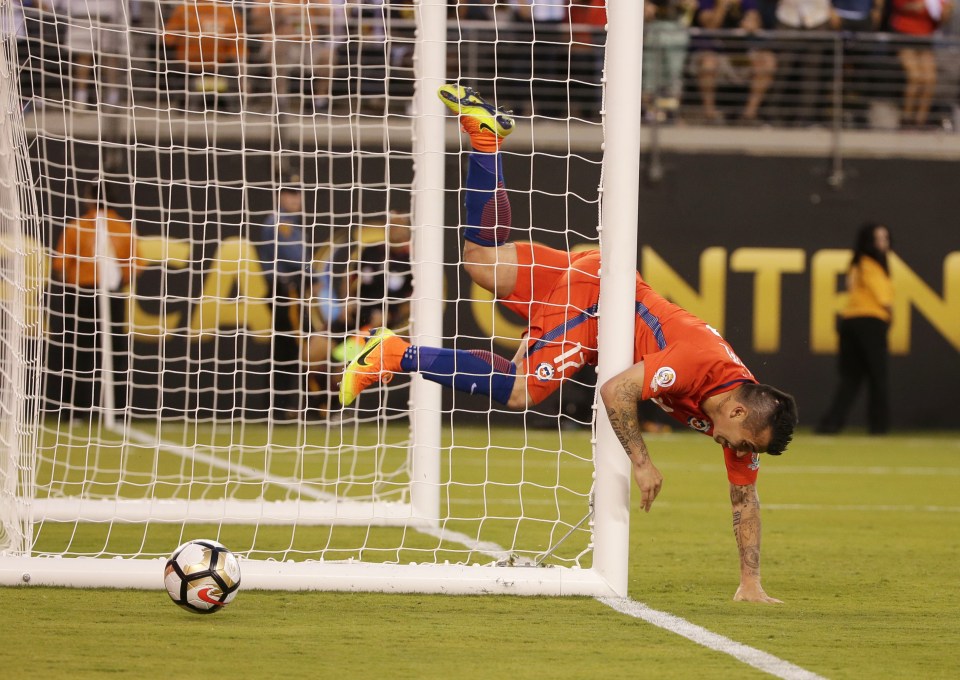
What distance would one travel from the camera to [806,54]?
50.0ft

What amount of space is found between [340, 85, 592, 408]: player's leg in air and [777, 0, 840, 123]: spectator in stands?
9485 mm

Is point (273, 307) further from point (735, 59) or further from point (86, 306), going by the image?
point (735, 59)

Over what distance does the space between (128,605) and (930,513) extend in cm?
565

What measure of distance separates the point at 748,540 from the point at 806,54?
35.2ft

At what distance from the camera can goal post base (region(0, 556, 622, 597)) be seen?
543 centimetres

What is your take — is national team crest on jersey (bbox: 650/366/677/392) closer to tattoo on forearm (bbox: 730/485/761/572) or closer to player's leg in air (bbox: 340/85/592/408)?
tattoo on forearm (bbox: 730/485/761/572)

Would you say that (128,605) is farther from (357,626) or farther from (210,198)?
(210,198)

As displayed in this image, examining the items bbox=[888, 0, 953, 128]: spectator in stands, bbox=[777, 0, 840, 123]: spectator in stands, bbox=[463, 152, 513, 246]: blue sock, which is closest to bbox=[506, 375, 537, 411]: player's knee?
bbox=[463, 152, 513, 246]: blue sock

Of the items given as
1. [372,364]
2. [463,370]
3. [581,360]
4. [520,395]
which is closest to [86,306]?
[372,364]

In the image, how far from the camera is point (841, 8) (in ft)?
51.7

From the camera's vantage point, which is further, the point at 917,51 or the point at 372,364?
the point at 917,51

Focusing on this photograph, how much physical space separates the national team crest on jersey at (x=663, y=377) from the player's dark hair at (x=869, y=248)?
9.17 m

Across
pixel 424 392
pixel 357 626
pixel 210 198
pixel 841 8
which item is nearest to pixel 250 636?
pixel 357 626

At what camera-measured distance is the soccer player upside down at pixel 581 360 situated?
5277mm
